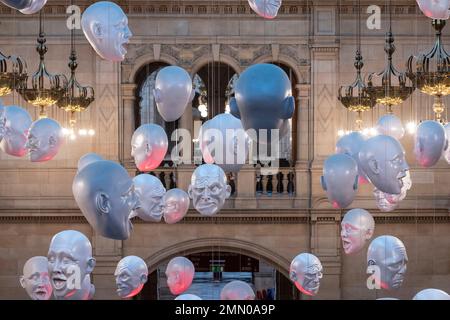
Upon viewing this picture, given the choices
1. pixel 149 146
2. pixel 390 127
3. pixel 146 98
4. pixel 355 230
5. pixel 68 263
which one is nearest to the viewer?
pixel 68 263

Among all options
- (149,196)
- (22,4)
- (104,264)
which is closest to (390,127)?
(149,196)

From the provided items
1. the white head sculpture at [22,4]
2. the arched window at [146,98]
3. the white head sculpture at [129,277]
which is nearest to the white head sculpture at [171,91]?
the white head sculpture at [129,277]

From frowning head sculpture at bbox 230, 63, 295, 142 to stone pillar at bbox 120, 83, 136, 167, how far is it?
891cm

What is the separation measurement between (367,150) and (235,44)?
8.08 metres

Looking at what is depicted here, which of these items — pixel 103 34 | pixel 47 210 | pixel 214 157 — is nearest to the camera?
pixel 103 34

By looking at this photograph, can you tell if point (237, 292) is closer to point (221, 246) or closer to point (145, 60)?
point (221, 246)

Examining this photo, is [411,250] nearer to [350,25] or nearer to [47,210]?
[350,25]

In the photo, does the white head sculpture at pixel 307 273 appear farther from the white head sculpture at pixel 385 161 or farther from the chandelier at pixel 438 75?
the chandelier at pixel 438 75

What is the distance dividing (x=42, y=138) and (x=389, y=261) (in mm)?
4425

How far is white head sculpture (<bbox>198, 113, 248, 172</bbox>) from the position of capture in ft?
39.0

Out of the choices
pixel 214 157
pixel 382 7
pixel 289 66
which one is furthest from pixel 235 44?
pixel 214 157

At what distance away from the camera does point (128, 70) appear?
19312 millimetres

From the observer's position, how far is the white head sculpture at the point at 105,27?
1123 cm

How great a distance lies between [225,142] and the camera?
11961 millimetres
